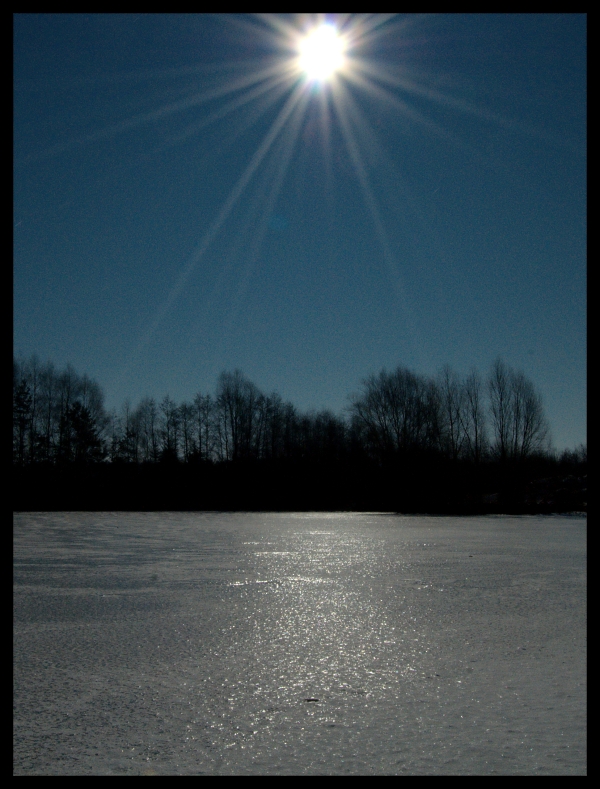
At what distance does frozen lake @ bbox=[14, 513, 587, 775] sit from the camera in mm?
2773

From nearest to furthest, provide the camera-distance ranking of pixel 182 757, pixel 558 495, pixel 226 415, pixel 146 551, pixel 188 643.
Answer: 1. pixel 182 757
2. pixel 188 643
3. pixel 146 551
4. pixel 558 495
5. pixel 226 415

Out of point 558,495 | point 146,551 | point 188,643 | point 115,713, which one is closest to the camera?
point 115,713

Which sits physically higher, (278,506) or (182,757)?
(182,757)

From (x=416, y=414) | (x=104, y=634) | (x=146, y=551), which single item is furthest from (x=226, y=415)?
(x=104, y=634)

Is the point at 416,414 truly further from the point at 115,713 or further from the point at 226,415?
the point at 115,713

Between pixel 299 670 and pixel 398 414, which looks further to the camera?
pixel 398 414

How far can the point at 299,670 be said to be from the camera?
156 inches

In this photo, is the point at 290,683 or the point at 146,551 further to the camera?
the point at 146,551

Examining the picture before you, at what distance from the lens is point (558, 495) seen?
3075 cm

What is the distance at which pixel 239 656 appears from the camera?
4.25 meters

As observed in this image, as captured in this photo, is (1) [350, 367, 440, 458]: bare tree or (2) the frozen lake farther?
(1) [350, 367, 440, 458]: bare tree

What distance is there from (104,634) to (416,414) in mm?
35442

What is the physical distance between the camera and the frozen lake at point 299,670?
2773 millimetres

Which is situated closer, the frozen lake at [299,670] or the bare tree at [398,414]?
the frozen lake at [299,670]
